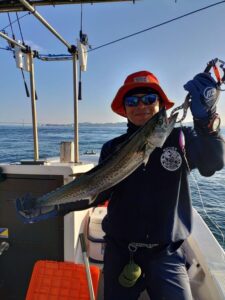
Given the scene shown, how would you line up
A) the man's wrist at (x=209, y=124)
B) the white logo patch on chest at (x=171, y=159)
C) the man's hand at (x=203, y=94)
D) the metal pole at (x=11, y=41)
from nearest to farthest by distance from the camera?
the man's hand at (x=203, y=94) < the man's wrist at (x=209, y=124) < the white logo patch on chest at (x=171, y=159) < the metal pole at (x=11, y=41)

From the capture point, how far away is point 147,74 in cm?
286

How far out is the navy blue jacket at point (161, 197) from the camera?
8.28ft

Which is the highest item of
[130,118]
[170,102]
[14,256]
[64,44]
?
[64,44]

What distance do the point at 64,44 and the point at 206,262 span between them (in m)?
4.31

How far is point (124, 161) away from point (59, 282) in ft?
6.29

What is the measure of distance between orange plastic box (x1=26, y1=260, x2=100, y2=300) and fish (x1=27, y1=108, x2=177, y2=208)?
3.95 feet

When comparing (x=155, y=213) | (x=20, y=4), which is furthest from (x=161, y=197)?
(x=20, y=4)

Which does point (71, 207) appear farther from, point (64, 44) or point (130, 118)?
point (64, 44)

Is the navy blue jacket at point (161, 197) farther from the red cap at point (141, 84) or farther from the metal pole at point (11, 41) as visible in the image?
the metal pole at point (11, 41)

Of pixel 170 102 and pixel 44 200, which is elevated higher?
pixel 170 102

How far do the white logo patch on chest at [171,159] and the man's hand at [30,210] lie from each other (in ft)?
4.24

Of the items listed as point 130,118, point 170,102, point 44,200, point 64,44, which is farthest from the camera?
point 64,44

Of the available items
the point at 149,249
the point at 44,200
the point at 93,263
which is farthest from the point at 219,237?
the point at 44,200

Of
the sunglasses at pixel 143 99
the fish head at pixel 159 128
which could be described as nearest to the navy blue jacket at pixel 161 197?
the sunglasses at pixel 143 99
